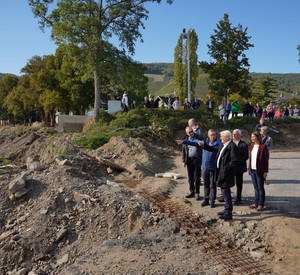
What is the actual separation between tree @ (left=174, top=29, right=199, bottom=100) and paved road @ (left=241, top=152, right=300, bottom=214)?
3628cm

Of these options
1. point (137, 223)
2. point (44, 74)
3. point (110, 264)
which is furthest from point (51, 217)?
point (44, 74)

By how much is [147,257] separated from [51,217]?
305 centimetres

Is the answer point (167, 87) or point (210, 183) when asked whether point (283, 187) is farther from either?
point (167, 87)

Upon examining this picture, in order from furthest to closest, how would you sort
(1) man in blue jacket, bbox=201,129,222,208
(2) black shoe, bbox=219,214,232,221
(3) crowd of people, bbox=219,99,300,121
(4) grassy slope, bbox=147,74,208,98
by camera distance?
(4) grassy slope, bbox=147,74,208,98
(3) crowd of people, bbox=219,99,300,121
(1) man in blue jacket, bbox=201,129,222,208
(2) black shoe, bbox=219,214,232,221

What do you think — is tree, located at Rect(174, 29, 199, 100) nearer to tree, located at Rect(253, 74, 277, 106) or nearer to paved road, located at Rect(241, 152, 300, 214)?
tree, located at Rect(253, 74, 277, 106)

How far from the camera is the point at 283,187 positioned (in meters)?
8.15

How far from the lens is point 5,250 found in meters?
5.93

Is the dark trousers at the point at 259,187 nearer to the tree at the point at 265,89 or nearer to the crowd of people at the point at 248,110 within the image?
the crowd of people at the point at 248,110

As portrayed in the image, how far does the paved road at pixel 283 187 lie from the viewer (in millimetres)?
6758

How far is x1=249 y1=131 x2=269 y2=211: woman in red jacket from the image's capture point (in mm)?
6234

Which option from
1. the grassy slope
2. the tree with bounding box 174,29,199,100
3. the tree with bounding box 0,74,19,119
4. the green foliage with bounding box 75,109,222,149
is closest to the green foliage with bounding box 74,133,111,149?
the green foliage with bounding box 75,109,222,149

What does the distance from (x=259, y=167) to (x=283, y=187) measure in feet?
8.41

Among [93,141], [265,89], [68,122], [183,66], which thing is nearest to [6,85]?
[183,66]

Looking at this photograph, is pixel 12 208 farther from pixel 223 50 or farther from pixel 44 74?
pixel 44 74
